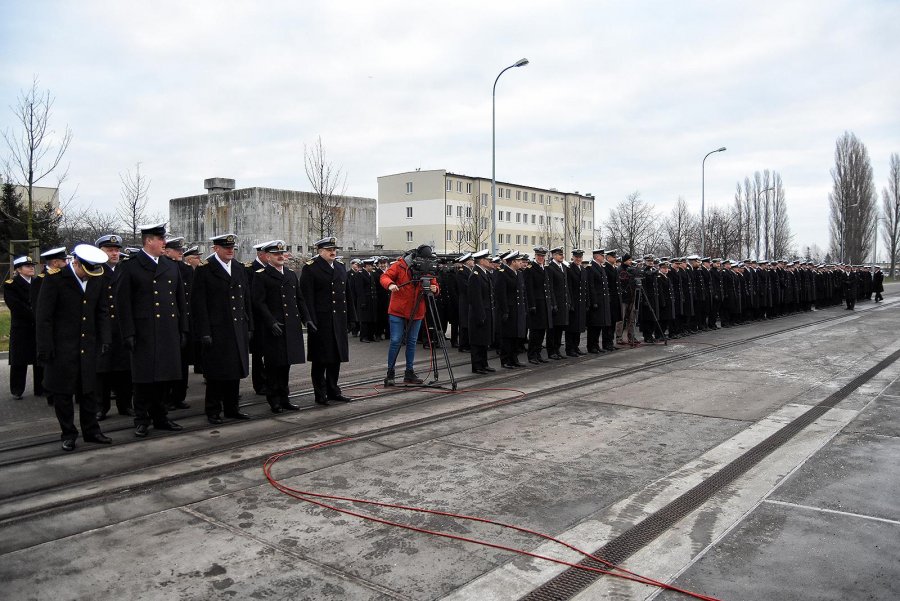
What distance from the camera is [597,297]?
13703mm

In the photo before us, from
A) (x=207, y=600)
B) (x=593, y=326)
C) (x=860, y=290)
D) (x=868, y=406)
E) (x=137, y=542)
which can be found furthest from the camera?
(x=860, y=290)

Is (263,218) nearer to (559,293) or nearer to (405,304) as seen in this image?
(559,293)

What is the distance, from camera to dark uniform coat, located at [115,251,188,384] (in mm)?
7000

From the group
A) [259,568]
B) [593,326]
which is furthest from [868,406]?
[259,568]

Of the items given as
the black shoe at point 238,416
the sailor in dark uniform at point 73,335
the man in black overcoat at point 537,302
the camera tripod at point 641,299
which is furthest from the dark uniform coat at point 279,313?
the camera tripod at point 641,299

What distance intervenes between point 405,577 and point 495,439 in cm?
317

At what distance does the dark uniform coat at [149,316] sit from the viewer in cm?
700

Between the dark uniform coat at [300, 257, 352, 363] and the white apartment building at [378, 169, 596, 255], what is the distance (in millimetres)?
54465

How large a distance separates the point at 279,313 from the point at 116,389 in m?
2.32

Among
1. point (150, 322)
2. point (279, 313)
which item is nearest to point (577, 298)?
point (279, 313)

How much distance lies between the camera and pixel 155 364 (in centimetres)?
705

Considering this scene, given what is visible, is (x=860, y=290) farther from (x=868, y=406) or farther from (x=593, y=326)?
(x=868, y=406)

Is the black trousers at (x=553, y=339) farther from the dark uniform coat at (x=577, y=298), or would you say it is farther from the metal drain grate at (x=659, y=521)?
the metal drain grate at (x=659, y=521)

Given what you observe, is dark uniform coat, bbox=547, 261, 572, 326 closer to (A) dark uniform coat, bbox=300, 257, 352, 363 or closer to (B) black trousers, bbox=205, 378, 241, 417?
(A) dark uniform coat, bbox=300, 257, 352, 363
